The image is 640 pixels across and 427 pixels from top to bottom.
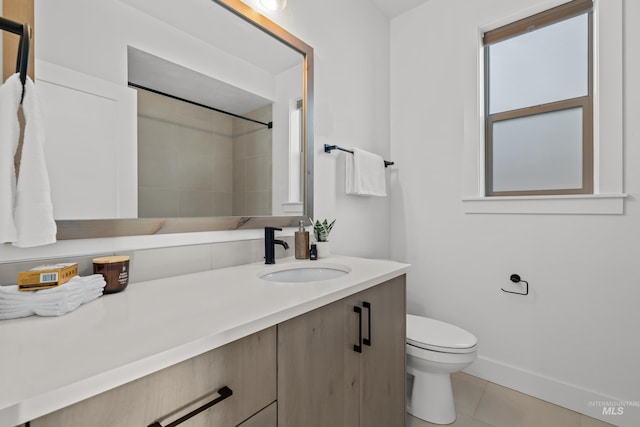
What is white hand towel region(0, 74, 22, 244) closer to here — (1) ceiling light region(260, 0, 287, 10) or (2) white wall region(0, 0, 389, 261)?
(2) white wall region(0, 0, 389, 261)

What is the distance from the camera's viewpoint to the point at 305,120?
1609mm

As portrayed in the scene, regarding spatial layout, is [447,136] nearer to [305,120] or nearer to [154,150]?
[305,120]

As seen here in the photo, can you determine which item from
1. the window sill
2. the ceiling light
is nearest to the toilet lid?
the window sill

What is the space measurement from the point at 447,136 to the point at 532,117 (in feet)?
1.61

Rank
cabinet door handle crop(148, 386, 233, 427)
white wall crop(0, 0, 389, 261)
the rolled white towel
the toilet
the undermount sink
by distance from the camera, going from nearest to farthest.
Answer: cabinet door handle crop(148, 386, 233, 427) < the rolled white towel < white wall crop(0, 0, 389, 261) < the undermount sink < the toilet

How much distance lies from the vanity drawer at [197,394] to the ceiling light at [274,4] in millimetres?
1416

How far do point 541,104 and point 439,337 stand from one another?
4.99 feet

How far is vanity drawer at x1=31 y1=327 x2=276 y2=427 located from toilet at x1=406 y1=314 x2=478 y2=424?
997mm

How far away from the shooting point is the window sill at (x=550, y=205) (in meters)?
1.52

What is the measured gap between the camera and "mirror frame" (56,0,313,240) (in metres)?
0.89

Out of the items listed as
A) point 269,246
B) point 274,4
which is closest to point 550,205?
point 269,246

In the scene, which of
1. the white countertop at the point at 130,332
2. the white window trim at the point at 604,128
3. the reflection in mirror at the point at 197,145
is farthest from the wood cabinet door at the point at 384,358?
the white window trim at the point at 604,128

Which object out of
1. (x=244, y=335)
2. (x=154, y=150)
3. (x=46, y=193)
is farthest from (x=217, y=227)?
(x=244, y=335)

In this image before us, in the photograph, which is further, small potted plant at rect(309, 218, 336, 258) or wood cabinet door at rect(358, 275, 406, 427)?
small potted plant at rect(309, 218, 336, 258)
